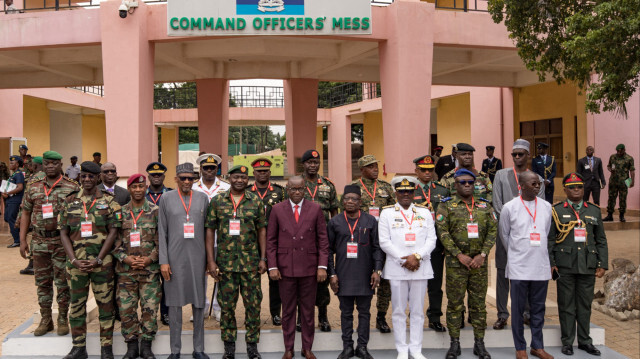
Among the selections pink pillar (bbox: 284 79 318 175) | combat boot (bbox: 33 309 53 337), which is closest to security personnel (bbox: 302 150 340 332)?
combat boot (bbox: 33 309 53 337)

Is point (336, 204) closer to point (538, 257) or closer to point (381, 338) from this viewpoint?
point (381, 338)

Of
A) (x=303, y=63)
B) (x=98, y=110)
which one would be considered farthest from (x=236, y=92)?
(x=303, y=63)

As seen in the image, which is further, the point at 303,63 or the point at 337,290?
the point at 303,63

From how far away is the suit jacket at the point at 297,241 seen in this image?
4.80 m

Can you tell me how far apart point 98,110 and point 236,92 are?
6597 mm

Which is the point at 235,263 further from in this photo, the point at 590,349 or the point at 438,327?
the point at 590,349

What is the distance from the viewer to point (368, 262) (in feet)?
16.0

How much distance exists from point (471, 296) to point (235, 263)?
2340 millimetres

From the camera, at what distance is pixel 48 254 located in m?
5.45

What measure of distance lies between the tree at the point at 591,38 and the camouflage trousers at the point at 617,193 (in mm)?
5982

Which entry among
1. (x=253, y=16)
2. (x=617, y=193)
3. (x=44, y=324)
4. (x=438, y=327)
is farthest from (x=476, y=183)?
(x=617, y=193)

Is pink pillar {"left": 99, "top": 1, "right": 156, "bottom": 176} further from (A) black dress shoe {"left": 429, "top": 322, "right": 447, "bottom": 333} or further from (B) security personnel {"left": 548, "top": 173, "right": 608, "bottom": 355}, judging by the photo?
(B) security personnel {"left": 548, "top": 173, "right": 608, "bottom": 355}

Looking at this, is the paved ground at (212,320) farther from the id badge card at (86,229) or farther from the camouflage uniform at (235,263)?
the id badge card at (86,229)

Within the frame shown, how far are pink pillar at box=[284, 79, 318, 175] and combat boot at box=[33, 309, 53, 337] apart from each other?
987 cm
